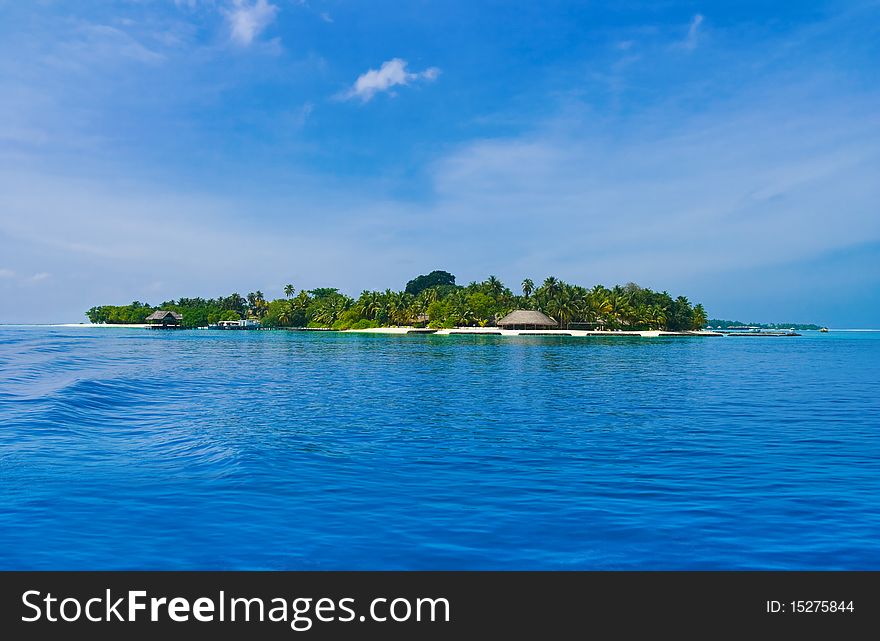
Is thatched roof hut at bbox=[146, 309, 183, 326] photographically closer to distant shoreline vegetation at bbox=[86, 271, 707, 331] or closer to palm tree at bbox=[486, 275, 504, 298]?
distant shoreline vegetation at bbox=[86, 271, 707, 331]

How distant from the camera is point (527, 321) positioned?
123875mm

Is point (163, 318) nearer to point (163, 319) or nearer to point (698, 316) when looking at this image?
point (163, 319)

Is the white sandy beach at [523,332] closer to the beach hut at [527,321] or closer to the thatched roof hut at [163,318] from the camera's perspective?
the beach hut at [527,321]

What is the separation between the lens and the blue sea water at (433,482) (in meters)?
7.71

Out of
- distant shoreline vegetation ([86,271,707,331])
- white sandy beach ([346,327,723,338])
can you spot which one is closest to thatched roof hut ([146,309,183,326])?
distant shoreline vegetation ([86,271,707,331])

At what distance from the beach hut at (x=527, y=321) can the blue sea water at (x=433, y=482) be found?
3889 inches

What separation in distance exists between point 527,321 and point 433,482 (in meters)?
114

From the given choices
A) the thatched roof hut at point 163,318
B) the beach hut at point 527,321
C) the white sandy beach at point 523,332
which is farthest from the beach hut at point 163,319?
the beach hut at point 527,321

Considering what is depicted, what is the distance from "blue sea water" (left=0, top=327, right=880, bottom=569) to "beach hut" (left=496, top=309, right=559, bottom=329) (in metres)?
98.8

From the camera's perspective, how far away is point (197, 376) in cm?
3525

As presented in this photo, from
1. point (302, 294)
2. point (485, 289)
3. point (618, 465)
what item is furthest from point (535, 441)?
point (302, 294)
